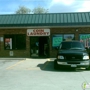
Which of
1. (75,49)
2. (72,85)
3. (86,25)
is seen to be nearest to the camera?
(72,85)

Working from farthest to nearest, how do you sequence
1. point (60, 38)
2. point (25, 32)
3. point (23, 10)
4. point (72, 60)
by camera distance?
1. point (23, 10)
2. point (25, 32)
3. point (60, 38)
4. point (72, 60)

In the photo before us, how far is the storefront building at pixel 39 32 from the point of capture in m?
22.2

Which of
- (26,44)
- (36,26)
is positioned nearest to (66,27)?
(36,26)

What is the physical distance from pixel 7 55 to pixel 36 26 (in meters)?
4.37

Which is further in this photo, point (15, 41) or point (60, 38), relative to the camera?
point (15, 41)

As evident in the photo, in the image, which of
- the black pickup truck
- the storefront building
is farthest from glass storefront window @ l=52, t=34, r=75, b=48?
the black pickup truck

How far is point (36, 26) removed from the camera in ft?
72.5

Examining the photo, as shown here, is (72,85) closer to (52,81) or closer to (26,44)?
(52,81)

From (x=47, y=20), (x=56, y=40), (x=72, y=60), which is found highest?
(x=47, y=20)

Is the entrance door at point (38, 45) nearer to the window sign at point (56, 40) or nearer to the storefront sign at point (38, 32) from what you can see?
the storefront sign at point (38, 32)

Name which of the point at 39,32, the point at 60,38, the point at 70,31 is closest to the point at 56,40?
the point at 60,38

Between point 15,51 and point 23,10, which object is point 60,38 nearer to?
point 15,51

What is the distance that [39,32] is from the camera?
22547 millimetres

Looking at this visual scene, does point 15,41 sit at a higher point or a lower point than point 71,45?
higher
